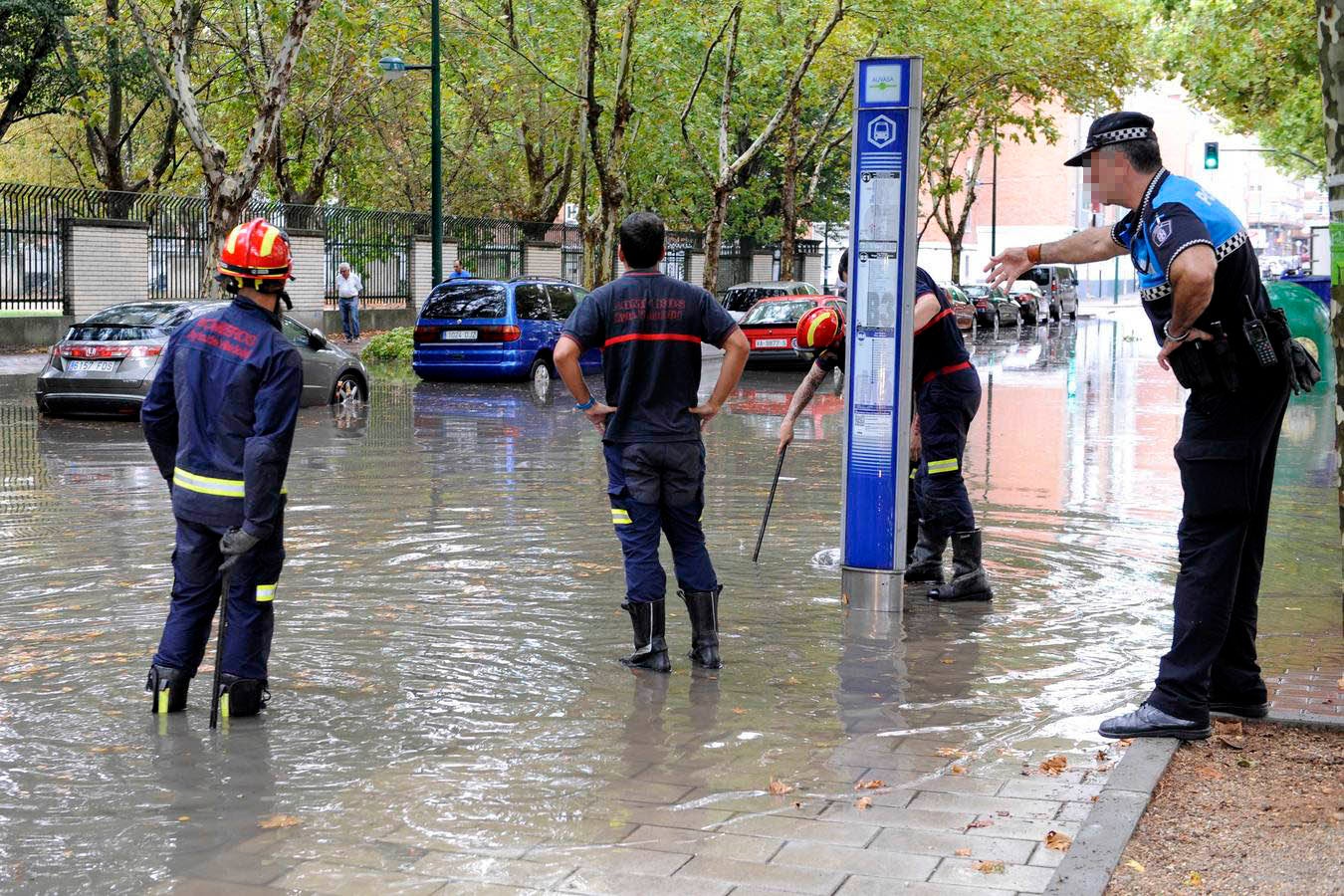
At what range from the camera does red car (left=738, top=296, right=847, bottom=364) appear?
2883 centimetres

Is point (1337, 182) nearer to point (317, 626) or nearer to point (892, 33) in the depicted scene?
point (317, 626)

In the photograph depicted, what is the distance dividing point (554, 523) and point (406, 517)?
3.39ft

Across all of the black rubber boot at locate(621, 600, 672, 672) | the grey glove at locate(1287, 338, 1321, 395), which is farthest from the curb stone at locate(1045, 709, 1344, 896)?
the black rubber boot at locate(621, 600, 672, 672)

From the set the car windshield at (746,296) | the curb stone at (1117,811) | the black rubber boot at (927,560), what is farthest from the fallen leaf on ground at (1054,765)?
the car windshield at (746,296)

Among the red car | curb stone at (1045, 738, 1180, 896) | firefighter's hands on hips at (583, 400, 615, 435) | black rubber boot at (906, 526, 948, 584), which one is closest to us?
curb stone at (1045, 738, 1180, 896)

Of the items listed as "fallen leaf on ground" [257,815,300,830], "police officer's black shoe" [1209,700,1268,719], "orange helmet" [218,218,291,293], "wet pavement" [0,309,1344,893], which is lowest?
"fallen leaf on ground" [257,815,300,830]

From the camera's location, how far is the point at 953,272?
59406 mm

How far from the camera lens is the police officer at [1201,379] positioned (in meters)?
5.32

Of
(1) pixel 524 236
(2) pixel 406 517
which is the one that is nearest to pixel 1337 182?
(2) pixel 406 517

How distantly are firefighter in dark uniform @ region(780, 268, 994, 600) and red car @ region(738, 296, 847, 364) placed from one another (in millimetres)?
20115

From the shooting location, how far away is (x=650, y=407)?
655 centimetres

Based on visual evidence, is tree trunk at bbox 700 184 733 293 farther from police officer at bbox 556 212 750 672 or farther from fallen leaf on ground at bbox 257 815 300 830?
fallen leaf on ground at bbox 257 815 300 830

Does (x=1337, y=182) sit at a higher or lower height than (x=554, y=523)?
higher

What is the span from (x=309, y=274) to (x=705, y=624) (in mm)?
29677
